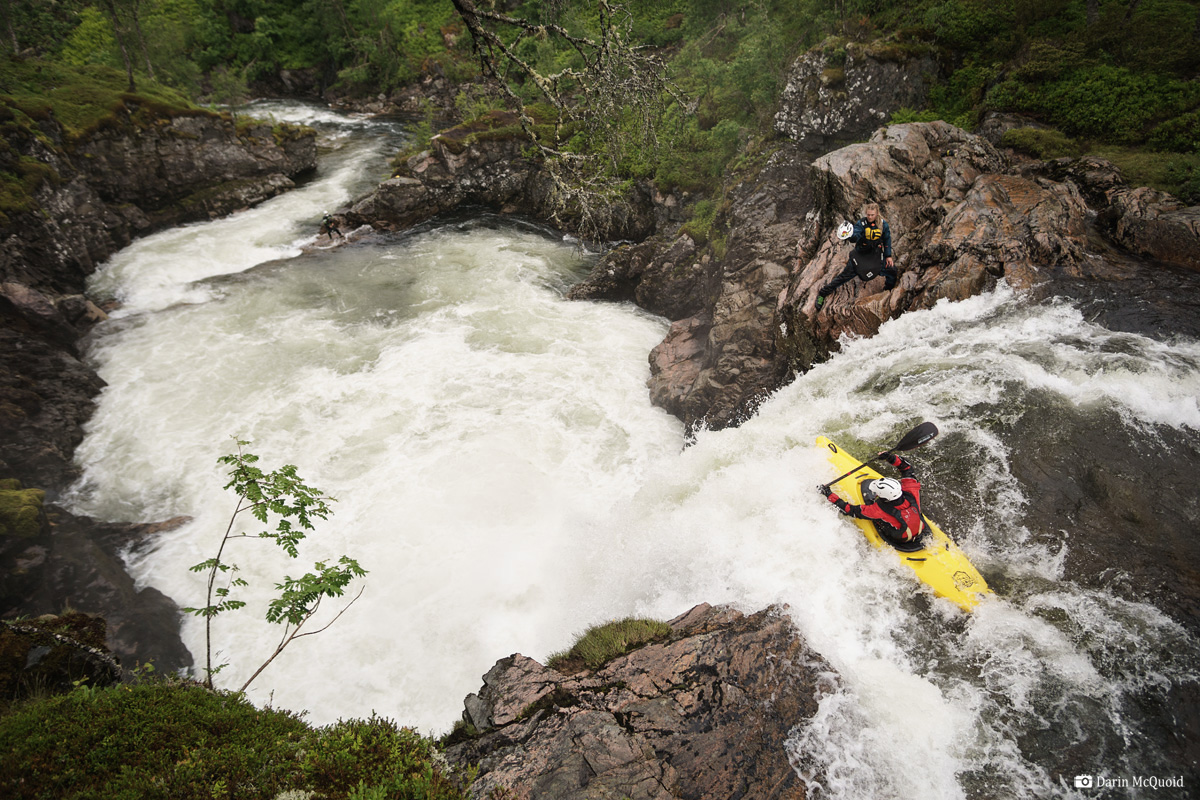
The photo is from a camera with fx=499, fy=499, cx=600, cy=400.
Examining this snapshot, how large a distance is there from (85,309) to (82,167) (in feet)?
22.5

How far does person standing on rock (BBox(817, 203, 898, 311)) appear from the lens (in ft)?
28.9

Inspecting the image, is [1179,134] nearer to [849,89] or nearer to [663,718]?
[849,89]

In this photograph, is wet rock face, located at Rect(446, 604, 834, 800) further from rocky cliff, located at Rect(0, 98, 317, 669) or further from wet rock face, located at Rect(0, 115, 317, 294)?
wet rock face, located at Rect(0, 115, 317, 294)

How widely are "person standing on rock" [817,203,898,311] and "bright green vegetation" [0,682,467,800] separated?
9469mm

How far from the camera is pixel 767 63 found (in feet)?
56.2

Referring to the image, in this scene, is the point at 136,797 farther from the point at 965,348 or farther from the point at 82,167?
the point at 82,167

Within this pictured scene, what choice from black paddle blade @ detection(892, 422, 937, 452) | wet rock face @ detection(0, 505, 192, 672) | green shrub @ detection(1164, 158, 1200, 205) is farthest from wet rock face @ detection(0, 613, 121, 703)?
green shrub @ detection(1164, 158, 1200, 205)

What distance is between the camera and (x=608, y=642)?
645 centimetres

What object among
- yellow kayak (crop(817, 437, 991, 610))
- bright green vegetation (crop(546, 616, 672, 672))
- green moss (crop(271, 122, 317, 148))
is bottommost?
bright green vegetation (crop(546, 616, 672, 672))

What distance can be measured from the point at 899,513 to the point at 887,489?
0.35 metres

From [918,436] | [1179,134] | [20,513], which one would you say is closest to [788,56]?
[1179,134]

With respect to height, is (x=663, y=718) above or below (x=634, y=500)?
above

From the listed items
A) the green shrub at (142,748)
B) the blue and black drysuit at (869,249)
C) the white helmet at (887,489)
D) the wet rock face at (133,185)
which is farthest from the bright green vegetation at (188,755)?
the wet rock face at (133,185)

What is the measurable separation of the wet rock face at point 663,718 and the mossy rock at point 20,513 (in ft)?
29.8
